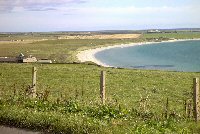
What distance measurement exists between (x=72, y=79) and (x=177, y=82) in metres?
9.57

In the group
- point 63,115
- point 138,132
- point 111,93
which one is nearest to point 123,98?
point 111,93

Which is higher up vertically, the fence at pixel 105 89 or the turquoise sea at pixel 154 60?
the fence at pixel 105 89

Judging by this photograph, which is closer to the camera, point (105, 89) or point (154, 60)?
point (105, 89)

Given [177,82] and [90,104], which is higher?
[90,104]

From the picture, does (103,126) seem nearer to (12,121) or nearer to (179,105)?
(12,121)

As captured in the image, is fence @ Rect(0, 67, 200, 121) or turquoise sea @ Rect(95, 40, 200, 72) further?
turquoise sea @ Rect(95, 40, 200, 72)

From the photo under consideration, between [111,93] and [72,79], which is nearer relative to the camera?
[111,93]

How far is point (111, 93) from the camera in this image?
81.7 ft

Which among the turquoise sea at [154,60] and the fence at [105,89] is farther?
the turquoise sea at [154,60]

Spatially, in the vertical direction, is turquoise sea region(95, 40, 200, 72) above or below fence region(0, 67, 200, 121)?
below

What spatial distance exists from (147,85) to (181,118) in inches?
741

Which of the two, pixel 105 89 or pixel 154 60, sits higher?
pixel 105 89

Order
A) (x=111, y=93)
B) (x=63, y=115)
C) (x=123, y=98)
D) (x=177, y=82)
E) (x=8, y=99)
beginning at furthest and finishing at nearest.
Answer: (x=177, y=82), (x=111, y=93), (x=123, y=98), (x=8, y=99), (x=63, y=115)

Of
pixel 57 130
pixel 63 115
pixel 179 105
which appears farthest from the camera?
pixel 179 105
